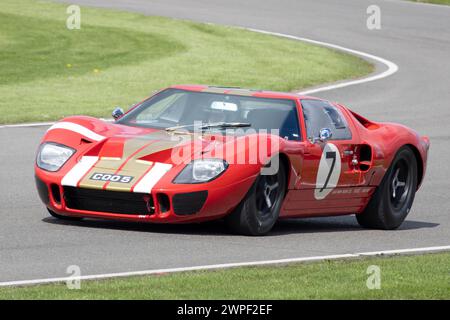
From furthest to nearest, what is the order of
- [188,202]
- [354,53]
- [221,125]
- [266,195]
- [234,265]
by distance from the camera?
[354,53] < [221,125] < [266,195] < [188,202] < [234,265]

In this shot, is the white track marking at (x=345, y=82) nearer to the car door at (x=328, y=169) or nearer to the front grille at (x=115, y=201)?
the car door at (x=328, y=169)

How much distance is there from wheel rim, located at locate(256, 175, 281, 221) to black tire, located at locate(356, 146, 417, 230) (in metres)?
1.48

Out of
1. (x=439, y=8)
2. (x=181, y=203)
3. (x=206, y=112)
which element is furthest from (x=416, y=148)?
(x=439, y=8)

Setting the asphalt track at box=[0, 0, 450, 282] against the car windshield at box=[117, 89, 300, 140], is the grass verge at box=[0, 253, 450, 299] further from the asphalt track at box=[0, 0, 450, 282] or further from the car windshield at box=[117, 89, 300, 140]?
the car windshield at box=[117, 89, 300, 140]

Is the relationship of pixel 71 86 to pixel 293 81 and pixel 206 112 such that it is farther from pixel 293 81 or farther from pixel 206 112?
pixel 206 112

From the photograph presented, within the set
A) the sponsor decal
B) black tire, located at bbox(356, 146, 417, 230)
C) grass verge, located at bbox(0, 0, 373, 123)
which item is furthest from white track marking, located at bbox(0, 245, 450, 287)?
grass verge, located at bbox(0, 0, 373, 123)

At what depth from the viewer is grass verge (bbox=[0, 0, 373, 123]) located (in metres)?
21.2

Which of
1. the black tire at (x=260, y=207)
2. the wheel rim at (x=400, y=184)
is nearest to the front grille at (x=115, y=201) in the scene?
the black tire at (x=260, y=207)

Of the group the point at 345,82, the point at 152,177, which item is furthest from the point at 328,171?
the point at 345,82

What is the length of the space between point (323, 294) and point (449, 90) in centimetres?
1658

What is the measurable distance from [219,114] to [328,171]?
1.07 m

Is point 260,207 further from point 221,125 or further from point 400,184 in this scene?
point 400,184

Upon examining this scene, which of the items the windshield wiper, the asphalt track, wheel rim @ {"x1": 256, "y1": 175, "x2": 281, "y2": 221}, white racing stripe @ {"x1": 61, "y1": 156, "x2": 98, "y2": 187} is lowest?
the asphalt track

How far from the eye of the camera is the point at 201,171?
10.0m
